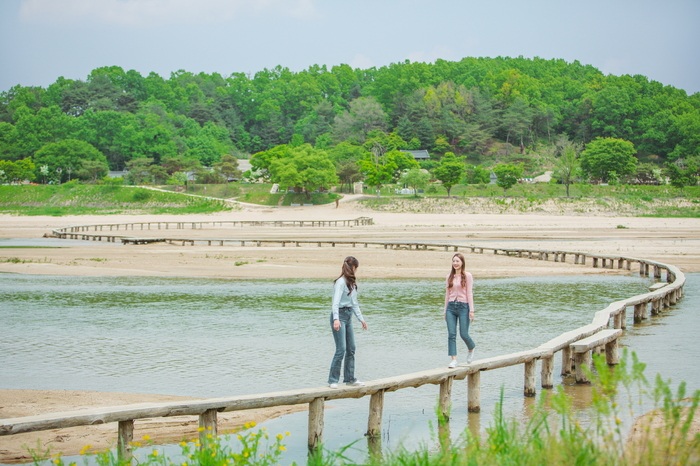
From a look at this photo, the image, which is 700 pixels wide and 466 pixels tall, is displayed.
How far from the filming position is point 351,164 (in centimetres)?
8981

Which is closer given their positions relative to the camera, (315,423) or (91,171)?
(315,423)

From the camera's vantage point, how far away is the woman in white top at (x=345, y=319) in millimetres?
9242

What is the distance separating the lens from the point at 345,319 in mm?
9445

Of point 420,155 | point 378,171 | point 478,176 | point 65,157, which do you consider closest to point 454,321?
point 378,171

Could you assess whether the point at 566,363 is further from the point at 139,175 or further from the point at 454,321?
the point at 139,175

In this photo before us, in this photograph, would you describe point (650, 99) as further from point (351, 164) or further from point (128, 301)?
point (128, 301)

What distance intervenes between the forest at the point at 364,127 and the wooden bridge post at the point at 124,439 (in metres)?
73.9

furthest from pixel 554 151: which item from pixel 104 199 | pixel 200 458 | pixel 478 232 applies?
pixel 200 458

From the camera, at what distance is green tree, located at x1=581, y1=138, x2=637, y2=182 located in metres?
88.4

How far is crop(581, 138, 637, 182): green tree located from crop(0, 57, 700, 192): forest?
20cm

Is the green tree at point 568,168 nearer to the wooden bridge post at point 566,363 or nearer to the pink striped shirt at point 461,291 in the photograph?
the wooden bridge post at point 566,363

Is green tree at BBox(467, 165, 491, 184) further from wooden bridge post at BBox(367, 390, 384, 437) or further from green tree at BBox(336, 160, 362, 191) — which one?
wooden bridge post at BBox(367, 390, 384, 437)

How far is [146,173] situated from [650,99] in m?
95.0

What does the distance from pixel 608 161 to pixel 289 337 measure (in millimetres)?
82192
